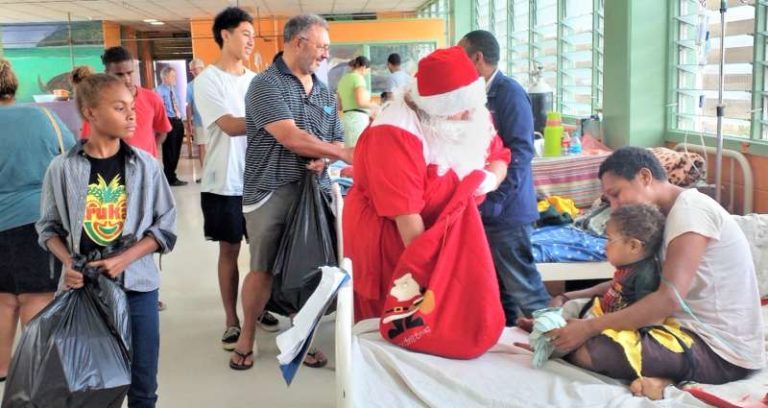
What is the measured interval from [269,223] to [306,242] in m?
0.20

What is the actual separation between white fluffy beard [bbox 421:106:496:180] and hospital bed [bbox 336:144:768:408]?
1.38 feet

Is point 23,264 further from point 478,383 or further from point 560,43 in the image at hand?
point 560,43

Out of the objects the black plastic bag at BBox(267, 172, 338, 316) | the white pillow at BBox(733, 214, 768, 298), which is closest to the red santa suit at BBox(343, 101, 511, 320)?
the black plastic bag at BBox(267, 172, 338, 316)

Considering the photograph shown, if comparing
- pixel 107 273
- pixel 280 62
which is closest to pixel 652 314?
pixel 107 273

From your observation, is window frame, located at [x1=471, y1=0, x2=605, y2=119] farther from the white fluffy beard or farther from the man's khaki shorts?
the white fluffy beard

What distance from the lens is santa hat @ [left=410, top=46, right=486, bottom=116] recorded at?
1972 millimetres

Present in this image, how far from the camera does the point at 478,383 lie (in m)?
1.86

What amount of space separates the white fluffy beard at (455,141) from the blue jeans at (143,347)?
0.94 metres

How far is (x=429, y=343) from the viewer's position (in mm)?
1961

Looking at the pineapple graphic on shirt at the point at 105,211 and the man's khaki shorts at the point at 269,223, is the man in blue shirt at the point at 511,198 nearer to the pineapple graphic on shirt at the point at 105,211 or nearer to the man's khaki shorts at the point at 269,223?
the man's khaki shorts at the point at 269,223

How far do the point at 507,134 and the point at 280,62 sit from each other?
0.95 meters

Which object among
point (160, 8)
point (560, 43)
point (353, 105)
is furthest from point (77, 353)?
point (160, 8)

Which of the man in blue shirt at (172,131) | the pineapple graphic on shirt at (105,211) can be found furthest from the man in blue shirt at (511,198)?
the man in blue shirt at (172,131)

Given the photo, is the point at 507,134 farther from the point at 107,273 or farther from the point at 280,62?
the point at 107,273
